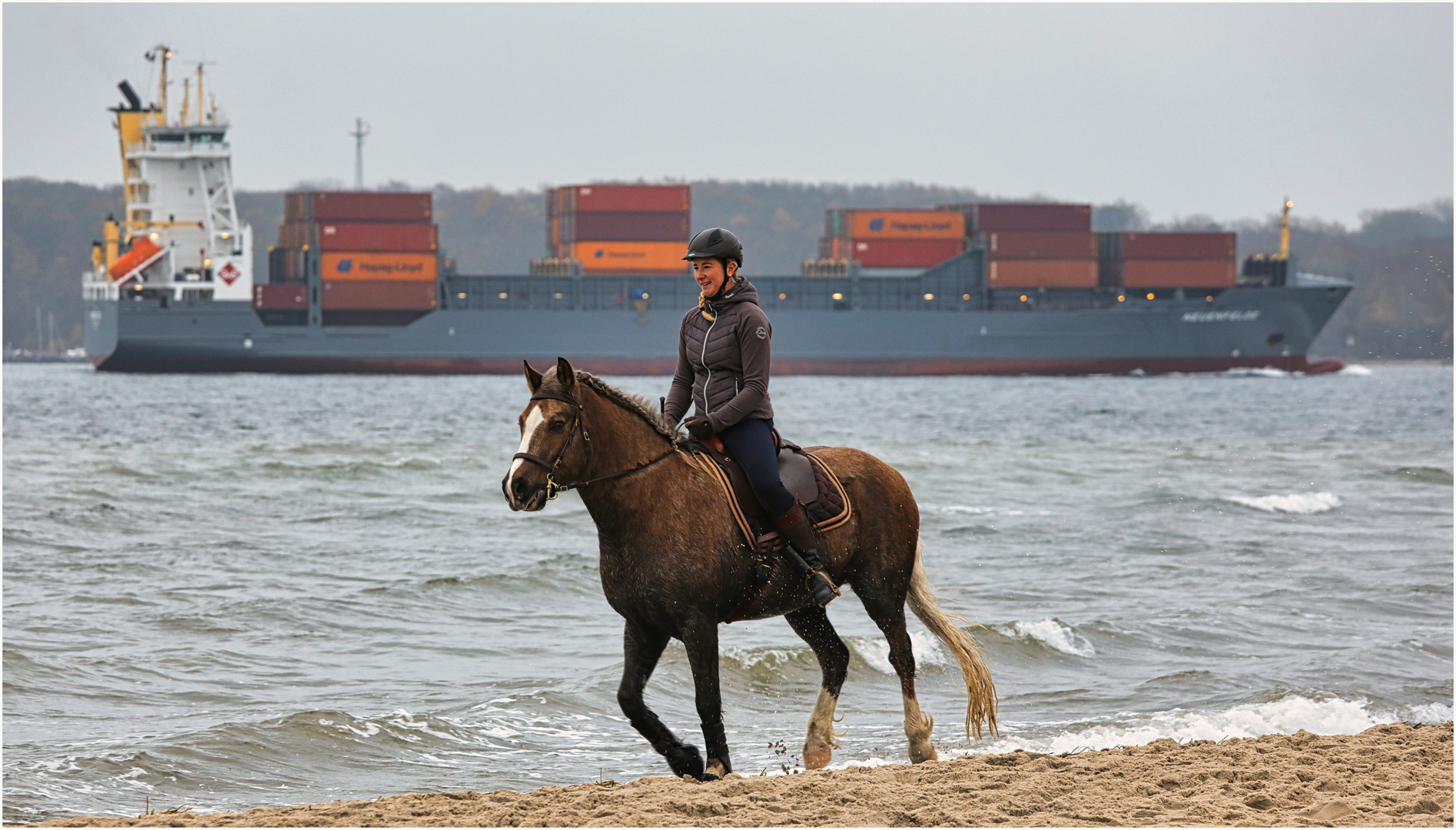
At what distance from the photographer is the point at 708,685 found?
16.5 ft

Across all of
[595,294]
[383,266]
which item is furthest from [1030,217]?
[383,266]

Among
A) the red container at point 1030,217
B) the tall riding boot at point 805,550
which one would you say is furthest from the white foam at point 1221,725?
the red container at point 1030,217

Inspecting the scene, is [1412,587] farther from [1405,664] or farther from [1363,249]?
[1363,249]

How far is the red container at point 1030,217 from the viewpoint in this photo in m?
67.5

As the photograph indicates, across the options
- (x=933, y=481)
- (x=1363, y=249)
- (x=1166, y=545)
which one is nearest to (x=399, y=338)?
(x=933, y=481)

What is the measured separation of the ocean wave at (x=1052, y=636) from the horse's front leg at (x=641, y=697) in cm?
467

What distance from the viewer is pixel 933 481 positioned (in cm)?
2123

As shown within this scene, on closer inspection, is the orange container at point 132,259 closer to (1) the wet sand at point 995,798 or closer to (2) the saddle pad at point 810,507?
(1) the wet sand at point 995,798

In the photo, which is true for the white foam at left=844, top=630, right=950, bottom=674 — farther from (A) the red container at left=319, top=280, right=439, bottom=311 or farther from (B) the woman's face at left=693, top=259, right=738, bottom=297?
(A) the red container at left=319, top=280, right=439, bottom=311

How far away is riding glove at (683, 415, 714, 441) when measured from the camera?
16.6ft

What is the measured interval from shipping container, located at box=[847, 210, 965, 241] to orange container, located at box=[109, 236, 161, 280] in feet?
114

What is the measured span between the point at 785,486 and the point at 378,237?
6425cm

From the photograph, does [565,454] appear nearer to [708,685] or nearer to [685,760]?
[708,685]

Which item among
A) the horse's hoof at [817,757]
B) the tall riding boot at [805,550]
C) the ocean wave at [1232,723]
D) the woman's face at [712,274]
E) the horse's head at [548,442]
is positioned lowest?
the ocean wave at [1232,723]
